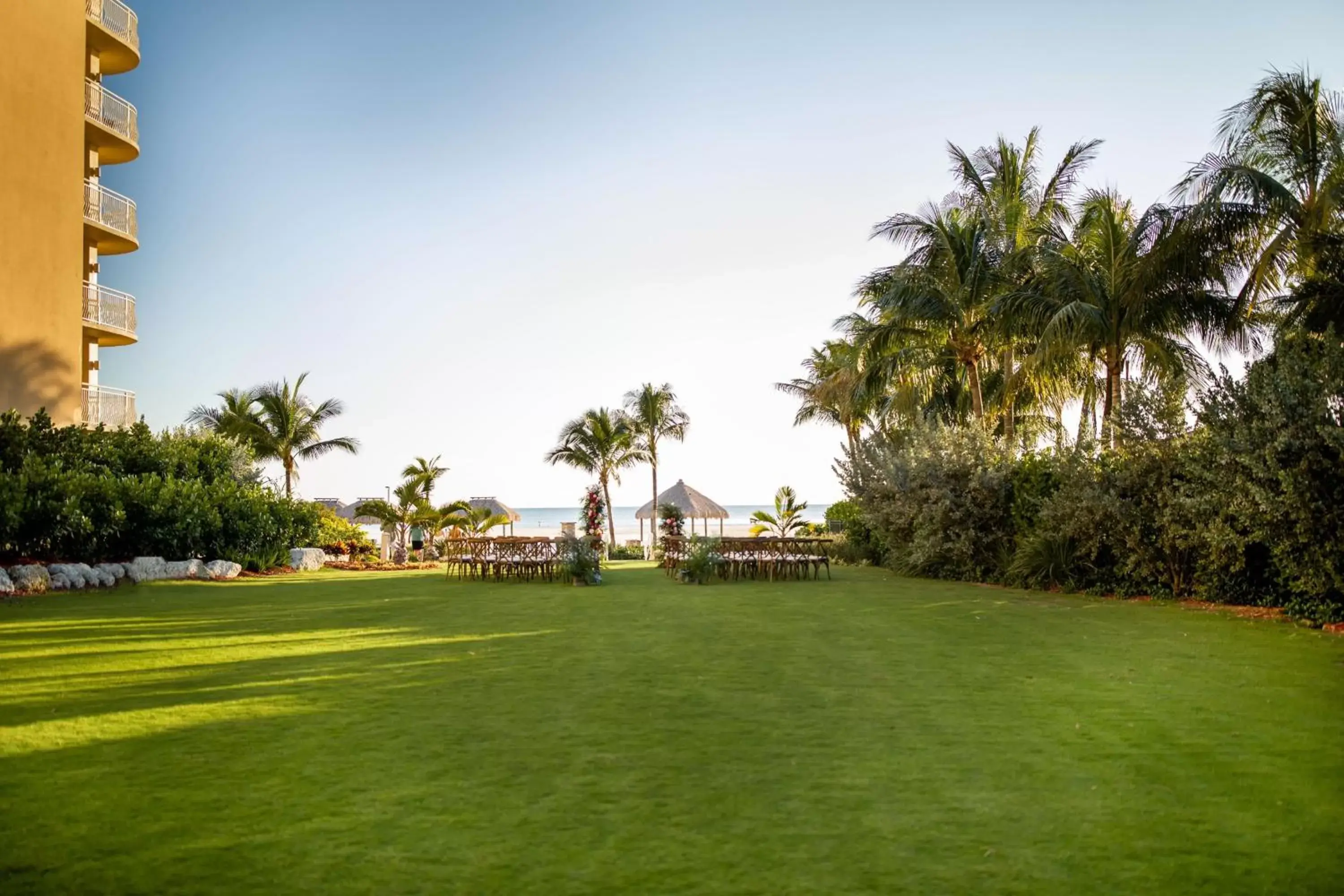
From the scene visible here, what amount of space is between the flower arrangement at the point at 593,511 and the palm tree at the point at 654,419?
22524 mm

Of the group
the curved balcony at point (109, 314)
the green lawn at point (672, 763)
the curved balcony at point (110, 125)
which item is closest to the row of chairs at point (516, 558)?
the green lawn at point (672, 763)

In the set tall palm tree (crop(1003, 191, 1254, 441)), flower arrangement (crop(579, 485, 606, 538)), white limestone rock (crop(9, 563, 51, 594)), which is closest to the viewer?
white limestone rock (crop(9, 563, 51, 594))

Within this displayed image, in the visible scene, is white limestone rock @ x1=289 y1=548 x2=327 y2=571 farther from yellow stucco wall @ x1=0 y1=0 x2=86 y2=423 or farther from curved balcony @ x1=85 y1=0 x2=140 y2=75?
curved balcony @ x1=85 y1=0 x2=140 y2=75

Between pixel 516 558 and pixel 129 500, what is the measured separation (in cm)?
802

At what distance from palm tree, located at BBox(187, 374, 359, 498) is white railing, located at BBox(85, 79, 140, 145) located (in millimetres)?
14052

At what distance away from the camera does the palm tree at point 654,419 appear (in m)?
45.4

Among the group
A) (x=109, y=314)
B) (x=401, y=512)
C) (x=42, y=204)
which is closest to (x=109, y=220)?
(x=109, y=314)

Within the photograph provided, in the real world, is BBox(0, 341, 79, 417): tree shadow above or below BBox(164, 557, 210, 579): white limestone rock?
above

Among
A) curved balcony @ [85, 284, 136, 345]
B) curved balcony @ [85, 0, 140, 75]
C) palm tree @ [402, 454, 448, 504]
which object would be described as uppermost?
curved balcony @ [85, 0, 140, 75]

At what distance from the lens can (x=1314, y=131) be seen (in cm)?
1577

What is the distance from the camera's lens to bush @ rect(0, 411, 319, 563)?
15922 mm

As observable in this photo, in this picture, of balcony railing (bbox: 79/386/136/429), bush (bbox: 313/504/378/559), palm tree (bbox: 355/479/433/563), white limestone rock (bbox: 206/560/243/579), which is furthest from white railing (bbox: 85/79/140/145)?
white limestone rock (bbox: 206/560/243/579)

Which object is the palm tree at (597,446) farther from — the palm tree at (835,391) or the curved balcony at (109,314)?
the curved balcony at (109,314)

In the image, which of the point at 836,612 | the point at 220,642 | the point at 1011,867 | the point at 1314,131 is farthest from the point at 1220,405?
the point at 220,642
